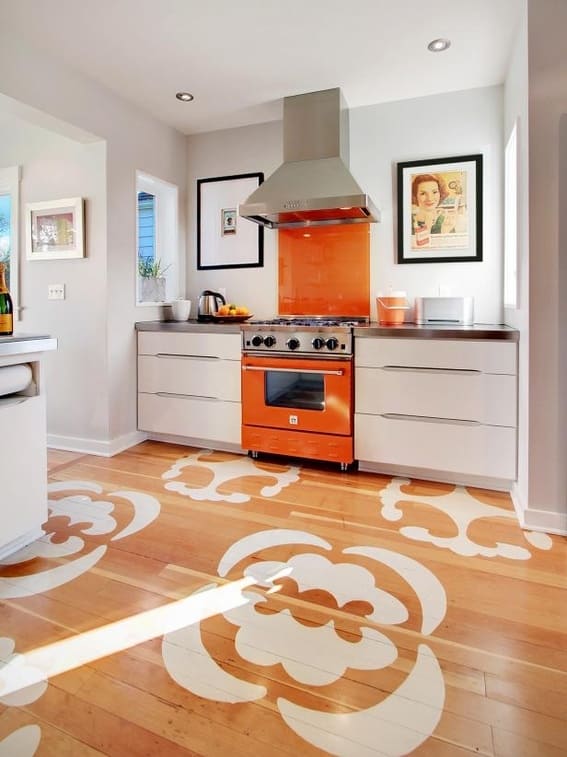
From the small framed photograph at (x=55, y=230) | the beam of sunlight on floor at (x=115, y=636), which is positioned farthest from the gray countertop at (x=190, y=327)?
the beam of sunlight on floor at (x=115, y=636)

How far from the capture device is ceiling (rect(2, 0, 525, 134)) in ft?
7.59

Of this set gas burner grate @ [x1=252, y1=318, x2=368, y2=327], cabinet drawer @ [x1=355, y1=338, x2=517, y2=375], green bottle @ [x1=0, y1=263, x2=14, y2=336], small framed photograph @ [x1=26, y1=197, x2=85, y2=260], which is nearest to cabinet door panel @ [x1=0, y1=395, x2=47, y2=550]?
green bottle @ [x1=0, y1=263, x2=14, y2=336]

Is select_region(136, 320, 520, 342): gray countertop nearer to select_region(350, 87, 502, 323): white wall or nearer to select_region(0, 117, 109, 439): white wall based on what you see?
select_region(350, 87, 502, 323): white wall

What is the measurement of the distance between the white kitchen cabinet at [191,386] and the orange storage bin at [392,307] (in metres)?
0.99

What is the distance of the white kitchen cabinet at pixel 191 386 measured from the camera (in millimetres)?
3250

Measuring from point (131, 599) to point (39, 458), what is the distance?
76 centimetres

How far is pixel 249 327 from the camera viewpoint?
312 cm

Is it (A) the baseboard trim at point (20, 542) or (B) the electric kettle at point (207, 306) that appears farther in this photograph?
(B) the electric kettle at point (207, 306)

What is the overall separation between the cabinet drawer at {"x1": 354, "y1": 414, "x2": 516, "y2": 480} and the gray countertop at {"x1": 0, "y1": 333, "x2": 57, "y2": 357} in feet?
5.78

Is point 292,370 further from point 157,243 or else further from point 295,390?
point 157,243

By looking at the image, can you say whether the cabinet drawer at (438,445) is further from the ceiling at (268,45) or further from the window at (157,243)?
the ceiling at (268,45)

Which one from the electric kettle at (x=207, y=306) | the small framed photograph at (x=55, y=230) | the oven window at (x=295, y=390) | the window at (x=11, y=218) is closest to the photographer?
the oven window at (x=295, y=390)

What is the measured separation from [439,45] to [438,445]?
222 centimetres

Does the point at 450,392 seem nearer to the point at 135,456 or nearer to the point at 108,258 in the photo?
the point at 135,456
